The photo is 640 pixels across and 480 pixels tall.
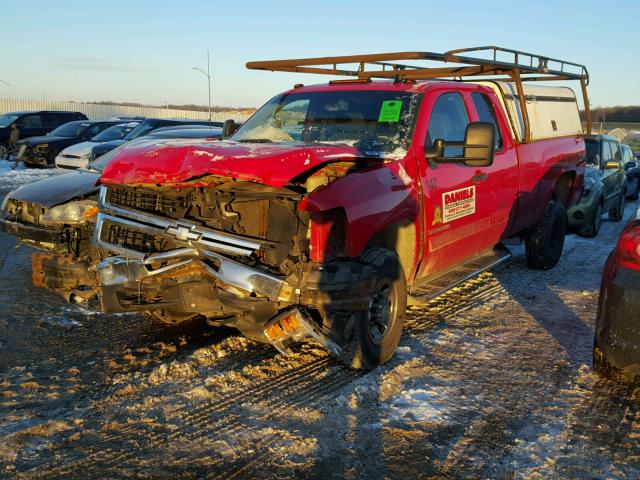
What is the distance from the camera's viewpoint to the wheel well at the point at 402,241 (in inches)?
184

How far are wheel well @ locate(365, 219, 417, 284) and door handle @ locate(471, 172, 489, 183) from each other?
108cm

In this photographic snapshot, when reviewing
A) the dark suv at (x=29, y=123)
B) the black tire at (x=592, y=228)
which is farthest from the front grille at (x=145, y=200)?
the dark suv at (x=29, y=123)

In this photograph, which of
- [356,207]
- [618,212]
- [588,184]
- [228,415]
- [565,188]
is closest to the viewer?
[228,415]

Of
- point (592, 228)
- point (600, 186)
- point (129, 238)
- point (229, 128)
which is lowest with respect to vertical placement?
point (592, 228)

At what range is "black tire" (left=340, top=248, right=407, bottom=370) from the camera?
4258mm

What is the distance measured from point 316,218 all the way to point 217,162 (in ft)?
2.34

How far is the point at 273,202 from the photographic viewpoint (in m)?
4.09

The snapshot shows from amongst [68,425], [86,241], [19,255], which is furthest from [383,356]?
[19,255]

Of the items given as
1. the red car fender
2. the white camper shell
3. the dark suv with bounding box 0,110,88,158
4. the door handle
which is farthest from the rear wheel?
the dark suv with bounding box 0,110,88,158

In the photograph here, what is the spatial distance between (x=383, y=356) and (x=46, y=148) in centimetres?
1675

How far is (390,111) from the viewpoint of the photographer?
5312 millimetres

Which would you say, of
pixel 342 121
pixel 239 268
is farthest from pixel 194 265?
pixel 342 121

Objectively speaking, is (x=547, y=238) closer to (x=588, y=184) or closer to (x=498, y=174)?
(x=498, y=174)

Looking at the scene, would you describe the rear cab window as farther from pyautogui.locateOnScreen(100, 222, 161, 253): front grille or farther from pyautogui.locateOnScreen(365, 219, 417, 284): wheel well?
pyautogui.locateOnScreen(100, 222, 161, 253): front grille
